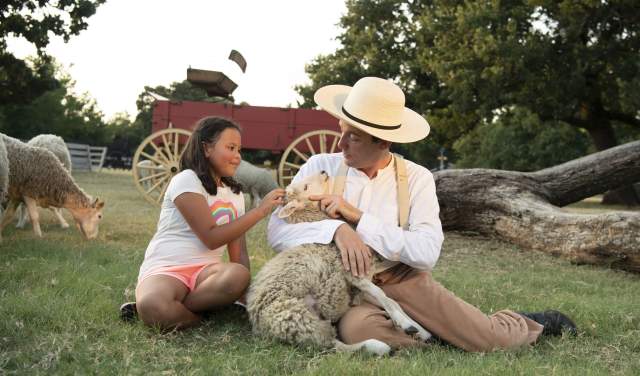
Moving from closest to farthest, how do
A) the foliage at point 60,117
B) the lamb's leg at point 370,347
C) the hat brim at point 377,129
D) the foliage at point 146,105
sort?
the lamb's leg at point 370,347
the hat brim at point 377,129
the foliage at point 60,117
the foliage at point 146,105

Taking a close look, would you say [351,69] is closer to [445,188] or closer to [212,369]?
[445,188]

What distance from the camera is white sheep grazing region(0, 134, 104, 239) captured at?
21.7ft

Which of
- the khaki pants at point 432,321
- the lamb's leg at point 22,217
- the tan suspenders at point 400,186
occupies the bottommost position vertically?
the lamb's leg at point 22,217

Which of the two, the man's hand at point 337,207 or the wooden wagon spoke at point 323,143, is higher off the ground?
the wooden wagon spoke at point 323,143

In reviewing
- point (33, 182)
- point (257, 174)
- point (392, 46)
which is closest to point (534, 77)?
point (392, 46)

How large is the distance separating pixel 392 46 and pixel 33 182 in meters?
18.6

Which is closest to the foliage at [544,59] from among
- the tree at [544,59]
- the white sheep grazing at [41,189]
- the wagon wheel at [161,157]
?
the tree at [544,59]

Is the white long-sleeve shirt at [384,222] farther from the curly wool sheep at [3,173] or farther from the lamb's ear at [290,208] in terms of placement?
the curly wool sheep at [3,173]

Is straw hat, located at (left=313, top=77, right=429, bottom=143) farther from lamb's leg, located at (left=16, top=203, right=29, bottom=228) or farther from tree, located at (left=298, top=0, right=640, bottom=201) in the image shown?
tree, located at (left=298, top=0, right=640, bottom=201)

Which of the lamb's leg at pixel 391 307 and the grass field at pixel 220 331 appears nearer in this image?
the grass field at pixel 220 331

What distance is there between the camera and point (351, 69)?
23766 mm

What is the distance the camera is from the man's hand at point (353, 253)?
3.04 meters

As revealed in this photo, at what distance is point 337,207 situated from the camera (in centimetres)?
317

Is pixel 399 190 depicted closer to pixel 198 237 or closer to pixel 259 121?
pixel 198 237
